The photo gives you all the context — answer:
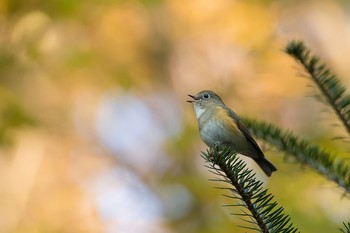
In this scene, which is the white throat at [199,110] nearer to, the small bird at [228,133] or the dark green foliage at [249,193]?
the small bird at [228,133]

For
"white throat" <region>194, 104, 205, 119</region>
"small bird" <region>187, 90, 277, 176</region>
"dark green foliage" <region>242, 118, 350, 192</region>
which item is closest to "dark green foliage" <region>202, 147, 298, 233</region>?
"dark green foliage" <region>242, 118, 350, 192</region>

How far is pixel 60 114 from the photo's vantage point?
16.9 feet

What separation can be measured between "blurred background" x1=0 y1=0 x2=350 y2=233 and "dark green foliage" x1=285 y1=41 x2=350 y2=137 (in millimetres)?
2004

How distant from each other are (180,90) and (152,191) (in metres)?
1.25

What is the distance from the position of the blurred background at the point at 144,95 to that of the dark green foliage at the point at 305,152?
182 cm

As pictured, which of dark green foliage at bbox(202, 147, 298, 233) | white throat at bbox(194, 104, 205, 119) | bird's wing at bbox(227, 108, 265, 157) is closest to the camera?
dark green foliage at bbox(202, 147, 298, 233)

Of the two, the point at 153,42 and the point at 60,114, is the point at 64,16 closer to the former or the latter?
the point at 60,114

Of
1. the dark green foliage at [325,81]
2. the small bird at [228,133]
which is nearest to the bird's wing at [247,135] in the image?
the small bird at [228,133]

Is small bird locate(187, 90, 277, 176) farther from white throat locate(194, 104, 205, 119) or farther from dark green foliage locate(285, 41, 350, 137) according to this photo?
dark green foliage locate(285, 41, 350, 137)

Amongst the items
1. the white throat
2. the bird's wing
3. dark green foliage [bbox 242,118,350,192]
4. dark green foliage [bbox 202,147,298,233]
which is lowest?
dark green foliage [bbox 202,147,298,233]

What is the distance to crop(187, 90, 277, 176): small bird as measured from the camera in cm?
221

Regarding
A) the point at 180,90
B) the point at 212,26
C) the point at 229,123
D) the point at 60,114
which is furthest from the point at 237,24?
the point at 229,123

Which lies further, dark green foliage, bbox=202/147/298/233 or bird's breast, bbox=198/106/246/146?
bird's breast, bbox=198/106/246/146

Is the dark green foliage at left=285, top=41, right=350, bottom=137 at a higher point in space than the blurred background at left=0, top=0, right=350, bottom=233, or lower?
lower
